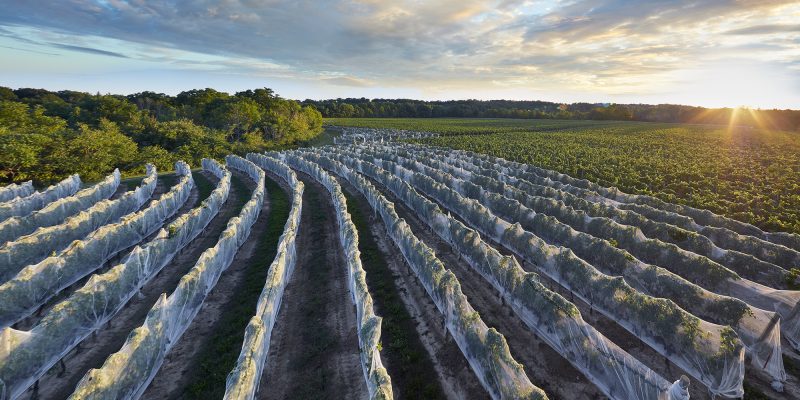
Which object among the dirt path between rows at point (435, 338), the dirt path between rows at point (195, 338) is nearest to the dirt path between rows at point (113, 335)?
the dirt path between rows at point (195, 338)

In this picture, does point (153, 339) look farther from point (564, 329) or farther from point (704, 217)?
point (704, 217)

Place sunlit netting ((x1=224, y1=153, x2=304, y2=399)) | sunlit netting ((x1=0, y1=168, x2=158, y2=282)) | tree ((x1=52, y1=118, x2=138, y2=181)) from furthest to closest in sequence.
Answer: tree ((x1=52, y1=118, x2=138, y2=181)), sunlit netting ((x1=0, y1=168, x2=158, y2=282)), sunlit netting ((x1=224, y1=153, x2=304, y2=399))

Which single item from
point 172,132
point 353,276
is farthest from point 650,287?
point 172,132

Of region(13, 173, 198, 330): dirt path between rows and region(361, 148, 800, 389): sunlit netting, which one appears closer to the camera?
region(361, 148, 800, 389): sunlit netting

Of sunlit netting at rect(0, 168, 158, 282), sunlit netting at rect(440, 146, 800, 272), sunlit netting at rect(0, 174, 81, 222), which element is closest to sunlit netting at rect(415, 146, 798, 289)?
A: sunlit netting at rect(440, 146, 800, 272)

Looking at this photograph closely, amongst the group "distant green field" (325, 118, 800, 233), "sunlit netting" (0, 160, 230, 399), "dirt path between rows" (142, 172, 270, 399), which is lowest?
"dirt path between rows" (142, 172, 270, 399)

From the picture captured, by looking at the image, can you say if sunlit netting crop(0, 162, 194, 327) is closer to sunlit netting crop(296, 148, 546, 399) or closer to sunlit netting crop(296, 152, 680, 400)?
sunlit netting crop(296, 148, 546, 399)

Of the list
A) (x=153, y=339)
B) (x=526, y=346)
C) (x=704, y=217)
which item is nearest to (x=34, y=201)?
(x=153, y=339)
